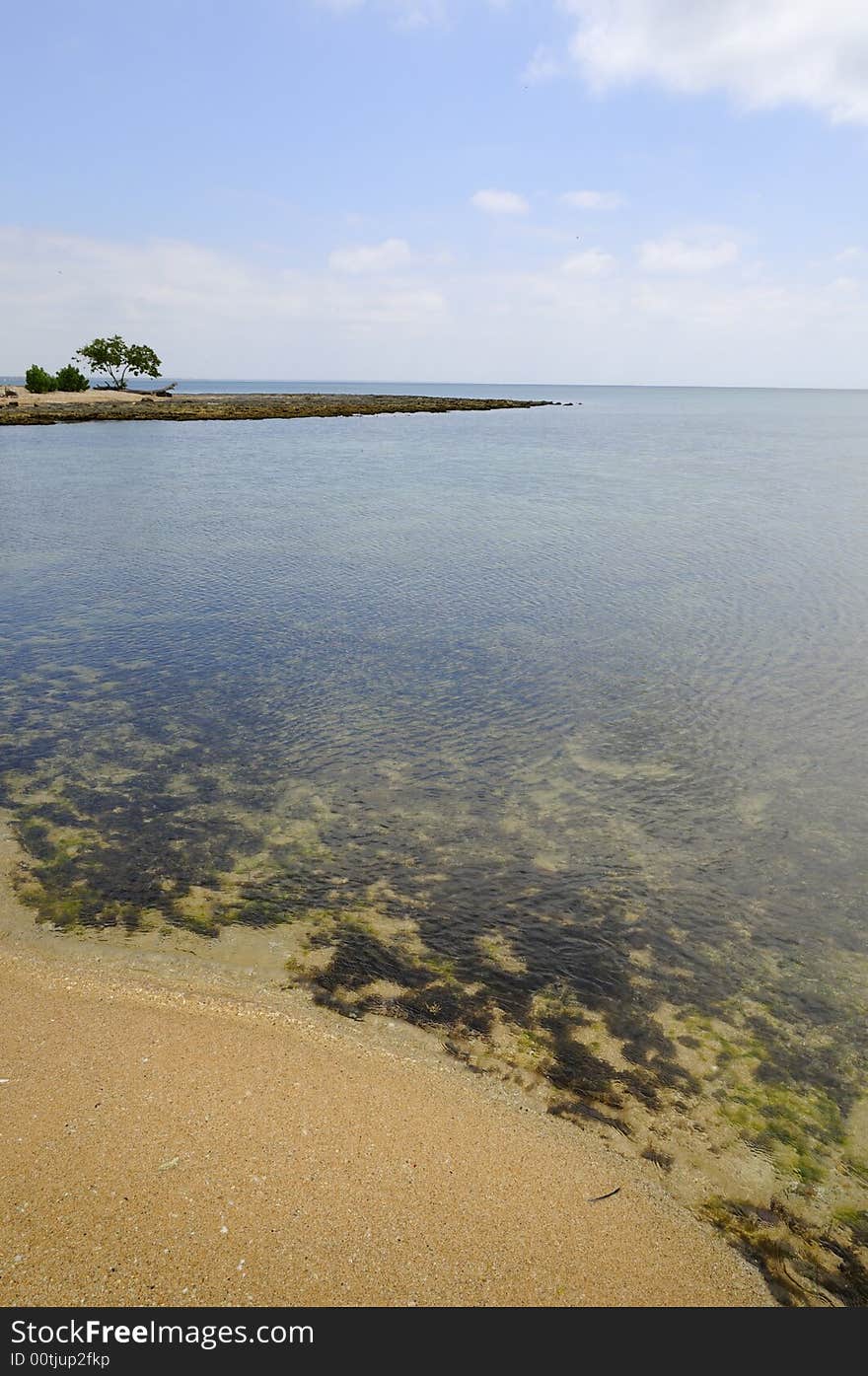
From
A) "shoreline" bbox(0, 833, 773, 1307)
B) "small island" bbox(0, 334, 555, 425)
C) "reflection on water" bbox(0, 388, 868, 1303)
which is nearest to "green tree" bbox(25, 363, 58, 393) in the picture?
"small island" bbox(0, 334, 555, 425)

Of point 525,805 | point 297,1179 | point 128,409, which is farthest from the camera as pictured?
point 128,409

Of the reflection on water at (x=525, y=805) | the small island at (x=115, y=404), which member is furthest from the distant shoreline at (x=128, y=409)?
the reflection on water at (x=525, y=805)

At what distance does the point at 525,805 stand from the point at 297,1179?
25.1 ft

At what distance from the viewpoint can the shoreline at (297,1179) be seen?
567 cm

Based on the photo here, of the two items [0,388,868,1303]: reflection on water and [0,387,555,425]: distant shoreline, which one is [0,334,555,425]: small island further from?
[0,388,868,1303]: reflection on water

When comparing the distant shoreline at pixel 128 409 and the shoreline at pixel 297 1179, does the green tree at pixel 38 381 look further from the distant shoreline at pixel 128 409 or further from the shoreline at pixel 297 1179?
the shoreline at pixel 297 1179

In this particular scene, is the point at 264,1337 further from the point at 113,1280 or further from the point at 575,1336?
the point at 575,1336

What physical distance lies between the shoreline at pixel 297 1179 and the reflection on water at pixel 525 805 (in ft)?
2.00

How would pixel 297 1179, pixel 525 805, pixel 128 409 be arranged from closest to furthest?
pixel 297 1179 < pixel 525 805 < pixel 128 409

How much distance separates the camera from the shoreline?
5672 mm

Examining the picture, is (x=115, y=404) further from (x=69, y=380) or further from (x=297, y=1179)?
(x=297, y=1179)

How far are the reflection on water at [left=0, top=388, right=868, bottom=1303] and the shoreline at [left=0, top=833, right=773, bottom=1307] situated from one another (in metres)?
0.61

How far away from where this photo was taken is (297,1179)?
252 inches

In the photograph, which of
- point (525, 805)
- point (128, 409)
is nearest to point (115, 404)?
point (128, 409)
